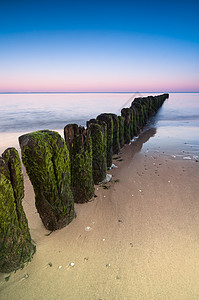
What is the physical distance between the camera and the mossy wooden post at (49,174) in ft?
9.91

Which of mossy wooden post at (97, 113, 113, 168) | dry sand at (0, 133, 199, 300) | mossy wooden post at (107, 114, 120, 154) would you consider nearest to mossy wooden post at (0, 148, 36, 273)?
dry sand at (0, 133, 199, 300)

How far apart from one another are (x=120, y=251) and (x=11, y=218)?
1869mm

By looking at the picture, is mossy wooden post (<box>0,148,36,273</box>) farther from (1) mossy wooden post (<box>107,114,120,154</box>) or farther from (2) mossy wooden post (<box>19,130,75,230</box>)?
(1) mossy wooden post (<box>107,114,120,154</box>)

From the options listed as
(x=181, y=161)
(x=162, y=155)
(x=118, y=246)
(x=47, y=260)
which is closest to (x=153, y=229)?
(x=118, y=246)

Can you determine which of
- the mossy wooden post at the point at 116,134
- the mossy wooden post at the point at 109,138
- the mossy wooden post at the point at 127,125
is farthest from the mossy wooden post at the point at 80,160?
the mossy wooden post at the point at 127,125

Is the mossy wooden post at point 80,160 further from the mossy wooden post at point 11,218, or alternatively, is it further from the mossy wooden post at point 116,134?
the mossy wooden post at point 116,134

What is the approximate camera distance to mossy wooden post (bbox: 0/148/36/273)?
2482mm

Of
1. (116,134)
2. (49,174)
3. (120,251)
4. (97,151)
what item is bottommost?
(120,251)

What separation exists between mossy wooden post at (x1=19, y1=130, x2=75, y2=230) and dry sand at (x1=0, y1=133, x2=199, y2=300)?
0.35 m

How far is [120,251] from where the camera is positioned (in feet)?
10.3

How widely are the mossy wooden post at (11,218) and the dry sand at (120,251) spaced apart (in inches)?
9.1

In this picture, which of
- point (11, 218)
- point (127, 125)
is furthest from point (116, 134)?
point (11, 218)

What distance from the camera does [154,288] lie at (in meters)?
2.57

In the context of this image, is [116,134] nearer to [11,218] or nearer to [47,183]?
[47,183]
